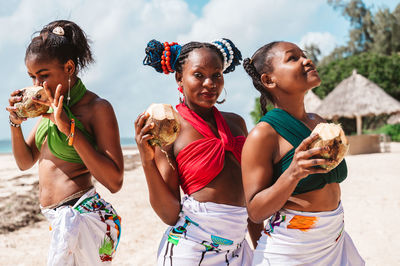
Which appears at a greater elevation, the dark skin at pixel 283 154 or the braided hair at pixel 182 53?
the braided hair at pixel 182 53

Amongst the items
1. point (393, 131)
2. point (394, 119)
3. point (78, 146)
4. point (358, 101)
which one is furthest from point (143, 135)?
point (394, 119)

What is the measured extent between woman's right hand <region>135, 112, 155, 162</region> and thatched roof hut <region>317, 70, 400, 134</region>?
64.4 feet

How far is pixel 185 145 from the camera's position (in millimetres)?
2080

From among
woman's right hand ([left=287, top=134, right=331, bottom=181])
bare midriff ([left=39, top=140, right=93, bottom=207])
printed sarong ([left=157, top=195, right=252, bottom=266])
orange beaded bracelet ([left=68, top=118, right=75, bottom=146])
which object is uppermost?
orange beaded bracelet ([left=68, top=118, right=75, bottom=146])

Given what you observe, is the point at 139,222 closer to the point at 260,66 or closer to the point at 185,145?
the point at 185,145

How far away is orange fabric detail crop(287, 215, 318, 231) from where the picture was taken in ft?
5.76

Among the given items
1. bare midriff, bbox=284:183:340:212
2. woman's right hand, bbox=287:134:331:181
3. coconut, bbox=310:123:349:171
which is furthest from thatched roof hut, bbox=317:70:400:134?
woman's right hand, bbox=287:134:331:181

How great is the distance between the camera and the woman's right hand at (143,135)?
69.8 inches

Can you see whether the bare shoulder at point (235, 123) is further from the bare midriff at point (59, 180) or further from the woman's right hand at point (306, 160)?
the bare midriff at point (59, 180)

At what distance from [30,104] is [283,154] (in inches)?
56.4

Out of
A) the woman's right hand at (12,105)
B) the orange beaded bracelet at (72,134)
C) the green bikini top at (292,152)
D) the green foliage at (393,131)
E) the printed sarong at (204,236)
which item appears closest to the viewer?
the green bikini top at (292,152)

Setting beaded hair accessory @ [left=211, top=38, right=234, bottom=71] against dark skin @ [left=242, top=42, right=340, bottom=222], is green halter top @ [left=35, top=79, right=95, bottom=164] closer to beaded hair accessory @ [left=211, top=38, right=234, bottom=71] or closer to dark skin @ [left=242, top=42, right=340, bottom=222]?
beaded hair accessory @ [left=211, top=38, right=234, bottom=71]

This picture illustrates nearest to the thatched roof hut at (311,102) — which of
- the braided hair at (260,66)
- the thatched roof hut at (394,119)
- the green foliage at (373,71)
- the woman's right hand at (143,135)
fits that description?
the green foliage at (373,71)

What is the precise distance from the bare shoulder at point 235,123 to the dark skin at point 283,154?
14.4 inches
